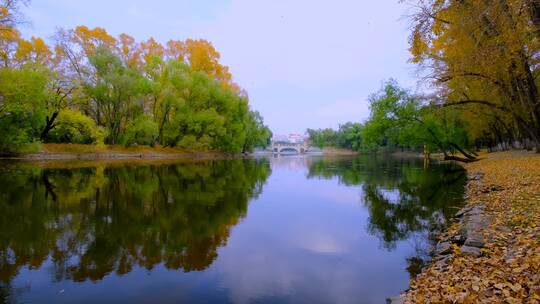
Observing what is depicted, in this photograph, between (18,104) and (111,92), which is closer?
(18,104)

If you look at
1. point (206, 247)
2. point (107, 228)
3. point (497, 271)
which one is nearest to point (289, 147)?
point (107, 228)

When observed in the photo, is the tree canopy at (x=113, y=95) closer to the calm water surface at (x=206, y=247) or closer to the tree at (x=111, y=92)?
the tree at (x=111, y=92)

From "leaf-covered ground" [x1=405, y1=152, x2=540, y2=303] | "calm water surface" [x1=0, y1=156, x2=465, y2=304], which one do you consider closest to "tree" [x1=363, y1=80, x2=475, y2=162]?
"calm water surface" [x1=0, y1=156, x2=465, y2=304]

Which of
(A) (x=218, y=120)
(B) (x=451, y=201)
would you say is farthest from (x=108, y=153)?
(B) (x=451, y=201)

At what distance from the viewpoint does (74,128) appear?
4222cm

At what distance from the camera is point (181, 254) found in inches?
327

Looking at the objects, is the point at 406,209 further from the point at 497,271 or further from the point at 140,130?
the point at 140,130

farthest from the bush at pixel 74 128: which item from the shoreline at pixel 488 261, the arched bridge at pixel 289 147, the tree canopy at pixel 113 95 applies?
the arched bridge at pixel 289 147

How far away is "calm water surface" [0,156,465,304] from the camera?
21.1 ft

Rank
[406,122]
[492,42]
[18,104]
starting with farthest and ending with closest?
[406,122] → [18,104] → [492,42]

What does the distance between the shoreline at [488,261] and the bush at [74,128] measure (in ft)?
141

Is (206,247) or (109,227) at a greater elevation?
(109,227)

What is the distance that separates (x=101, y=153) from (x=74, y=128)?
229 inches

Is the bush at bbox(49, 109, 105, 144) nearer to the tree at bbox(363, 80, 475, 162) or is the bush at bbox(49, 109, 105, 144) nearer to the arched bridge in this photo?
the tree at bbox(363, 80, 475, 162)
